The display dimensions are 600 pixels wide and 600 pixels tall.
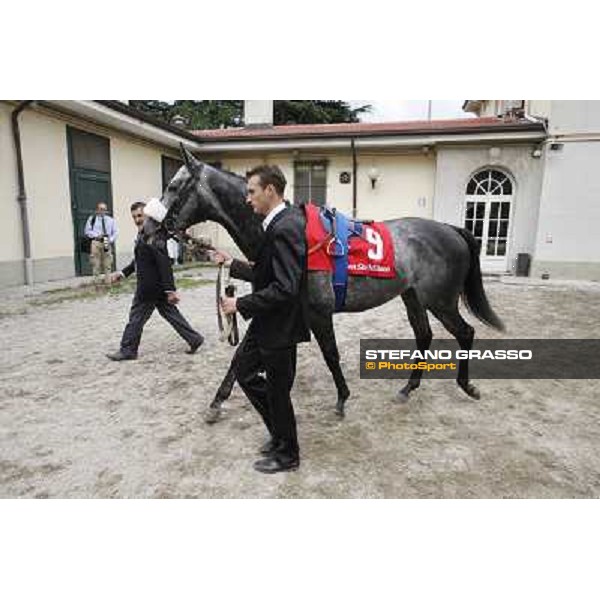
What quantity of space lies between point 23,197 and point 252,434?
8.02m

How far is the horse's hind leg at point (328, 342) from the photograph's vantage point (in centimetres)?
292

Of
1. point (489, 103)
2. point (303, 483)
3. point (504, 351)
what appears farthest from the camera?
point (489, 103)

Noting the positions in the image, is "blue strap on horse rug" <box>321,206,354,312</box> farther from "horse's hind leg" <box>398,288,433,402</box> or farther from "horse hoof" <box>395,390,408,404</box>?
"horse hoof" <box>395,390,408,404</box>

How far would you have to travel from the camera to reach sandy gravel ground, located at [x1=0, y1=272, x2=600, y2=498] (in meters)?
2.32

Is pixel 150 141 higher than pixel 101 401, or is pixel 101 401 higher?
pixel 150 141

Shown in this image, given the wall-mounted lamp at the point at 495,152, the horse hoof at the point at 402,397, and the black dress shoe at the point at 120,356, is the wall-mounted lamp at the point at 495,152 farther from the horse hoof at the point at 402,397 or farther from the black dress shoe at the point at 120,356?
the black dress shoe at the point at 120,356

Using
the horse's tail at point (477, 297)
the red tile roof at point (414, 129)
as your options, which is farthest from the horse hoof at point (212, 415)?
the red tile roof at point (414, 129)

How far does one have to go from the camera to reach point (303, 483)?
232cm

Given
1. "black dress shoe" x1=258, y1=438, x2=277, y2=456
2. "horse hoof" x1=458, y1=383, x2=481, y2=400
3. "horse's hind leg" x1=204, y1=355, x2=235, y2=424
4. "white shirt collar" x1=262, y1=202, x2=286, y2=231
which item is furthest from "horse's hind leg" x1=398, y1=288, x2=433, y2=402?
"white shirt collar" x1=262, y1=202, x2=286, y2=231

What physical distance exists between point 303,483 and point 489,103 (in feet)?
72.0

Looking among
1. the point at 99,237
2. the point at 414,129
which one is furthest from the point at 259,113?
the point at 99,237

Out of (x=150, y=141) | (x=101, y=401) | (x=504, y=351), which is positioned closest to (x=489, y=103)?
(x=150, y=141)

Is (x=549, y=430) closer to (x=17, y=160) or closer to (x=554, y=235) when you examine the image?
(x=17, y=160)

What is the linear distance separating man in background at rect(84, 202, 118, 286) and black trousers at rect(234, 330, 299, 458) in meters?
7.25
